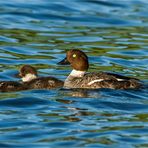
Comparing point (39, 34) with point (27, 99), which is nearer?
point (27, 99)

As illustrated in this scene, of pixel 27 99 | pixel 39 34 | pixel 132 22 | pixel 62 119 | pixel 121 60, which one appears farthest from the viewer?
pixel 132 22

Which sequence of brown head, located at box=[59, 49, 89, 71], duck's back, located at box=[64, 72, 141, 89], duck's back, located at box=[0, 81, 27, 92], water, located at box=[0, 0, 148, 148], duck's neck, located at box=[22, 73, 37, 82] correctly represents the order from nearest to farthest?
water, located at box=[0, 0, 148, 148] → duck's back, located at box=[0, 81, 27, 92] → duck's back, located at box=[64, 72, 141, 89] → duck's neck, located at box=[22, 73, 37, 82] → brown head, located at box=[59, 49, 89, 71]

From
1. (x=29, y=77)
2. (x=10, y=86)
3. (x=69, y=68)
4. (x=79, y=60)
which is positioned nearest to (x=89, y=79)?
(x=79, y=60)

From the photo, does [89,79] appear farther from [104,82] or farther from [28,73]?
[28,73]

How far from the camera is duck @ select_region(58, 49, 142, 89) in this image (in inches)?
587

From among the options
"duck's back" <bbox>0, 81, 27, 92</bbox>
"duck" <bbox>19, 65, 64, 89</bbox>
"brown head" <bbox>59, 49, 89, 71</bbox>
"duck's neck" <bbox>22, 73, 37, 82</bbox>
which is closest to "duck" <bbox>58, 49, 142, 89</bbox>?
"brown head" <bbox>59, 49, 89, 71</bbox>

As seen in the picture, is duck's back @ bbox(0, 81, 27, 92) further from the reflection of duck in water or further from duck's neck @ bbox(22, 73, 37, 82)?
duck's neck @ bbox(22, 73, 37, 82)

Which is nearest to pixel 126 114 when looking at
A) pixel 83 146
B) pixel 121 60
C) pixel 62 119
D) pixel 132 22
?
pixel 62 119

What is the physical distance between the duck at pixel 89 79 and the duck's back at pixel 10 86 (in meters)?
0.83

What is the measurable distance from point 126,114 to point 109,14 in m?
11.8

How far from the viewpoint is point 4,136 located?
38.5 feet

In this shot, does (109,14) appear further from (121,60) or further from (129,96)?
(129,96)

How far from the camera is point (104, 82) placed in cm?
1497

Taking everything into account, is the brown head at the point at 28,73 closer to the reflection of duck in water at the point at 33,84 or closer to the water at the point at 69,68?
the reflection of duck in water at the point at 33,84
